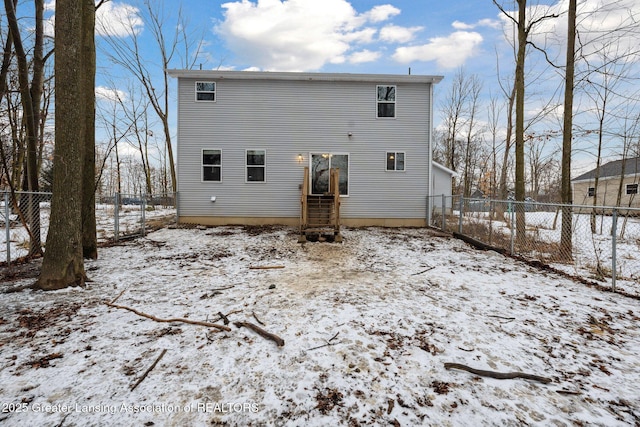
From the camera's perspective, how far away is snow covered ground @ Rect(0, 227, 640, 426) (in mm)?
1825

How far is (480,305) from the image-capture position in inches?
141

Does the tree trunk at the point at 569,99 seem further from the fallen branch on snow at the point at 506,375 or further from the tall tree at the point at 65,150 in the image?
the tall tree at the point at 65,150

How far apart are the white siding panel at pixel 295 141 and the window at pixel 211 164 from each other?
0.17 meters

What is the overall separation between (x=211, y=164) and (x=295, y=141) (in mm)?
3274

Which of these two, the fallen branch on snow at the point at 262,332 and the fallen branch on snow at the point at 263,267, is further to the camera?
the fallen branch on snow at the point at 263,267

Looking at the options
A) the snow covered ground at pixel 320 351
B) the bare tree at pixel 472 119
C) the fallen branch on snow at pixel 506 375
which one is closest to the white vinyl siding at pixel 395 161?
the snow covered ground at pixel 320 351

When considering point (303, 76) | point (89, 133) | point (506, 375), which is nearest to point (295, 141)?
point (303, 76)

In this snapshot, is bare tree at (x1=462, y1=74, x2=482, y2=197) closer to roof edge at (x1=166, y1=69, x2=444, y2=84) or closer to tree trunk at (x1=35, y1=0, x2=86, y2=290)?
roof edge at (x1=166, y1=69, x2=444, y2=84)

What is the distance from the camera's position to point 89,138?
5.39 meters

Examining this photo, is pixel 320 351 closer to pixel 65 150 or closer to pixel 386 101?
pixel 65 150

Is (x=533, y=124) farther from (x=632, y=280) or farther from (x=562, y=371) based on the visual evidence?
(x=562, y=371)

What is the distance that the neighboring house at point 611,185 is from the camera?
712 inches

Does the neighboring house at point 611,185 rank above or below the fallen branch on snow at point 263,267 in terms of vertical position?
above

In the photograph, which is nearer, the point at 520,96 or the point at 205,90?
the point at 520,96
